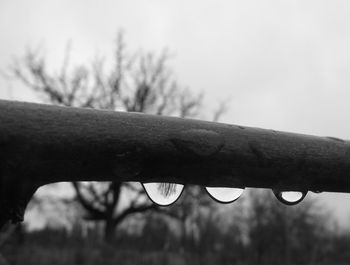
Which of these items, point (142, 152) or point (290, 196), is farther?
point (290, 196)

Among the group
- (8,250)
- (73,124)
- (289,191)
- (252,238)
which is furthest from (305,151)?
(252,238)

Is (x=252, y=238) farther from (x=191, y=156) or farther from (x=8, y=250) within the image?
(x=191, y=156)

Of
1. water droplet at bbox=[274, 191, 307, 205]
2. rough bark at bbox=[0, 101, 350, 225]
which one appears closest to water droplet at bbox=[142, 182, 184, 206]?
rough bark at bbox=[0, 101, 350, 225]

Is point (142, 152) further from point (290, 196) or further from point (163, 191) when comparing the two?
point (290, 196)

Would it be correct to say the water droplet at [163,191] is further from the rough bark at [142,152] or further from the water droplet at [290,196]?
the water droplet at [290,196]

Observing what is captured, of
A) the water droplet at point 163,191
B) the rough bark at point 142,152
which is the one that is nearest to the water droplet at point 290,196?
the rough bark at point 142,152

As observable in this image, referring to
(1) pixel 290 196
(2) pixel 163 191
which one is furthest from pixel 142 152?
(1) pixel 290 196

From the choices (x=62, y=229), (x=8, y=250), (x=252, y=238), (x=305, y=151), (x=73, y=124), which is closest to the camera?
(x=73, y=124)
